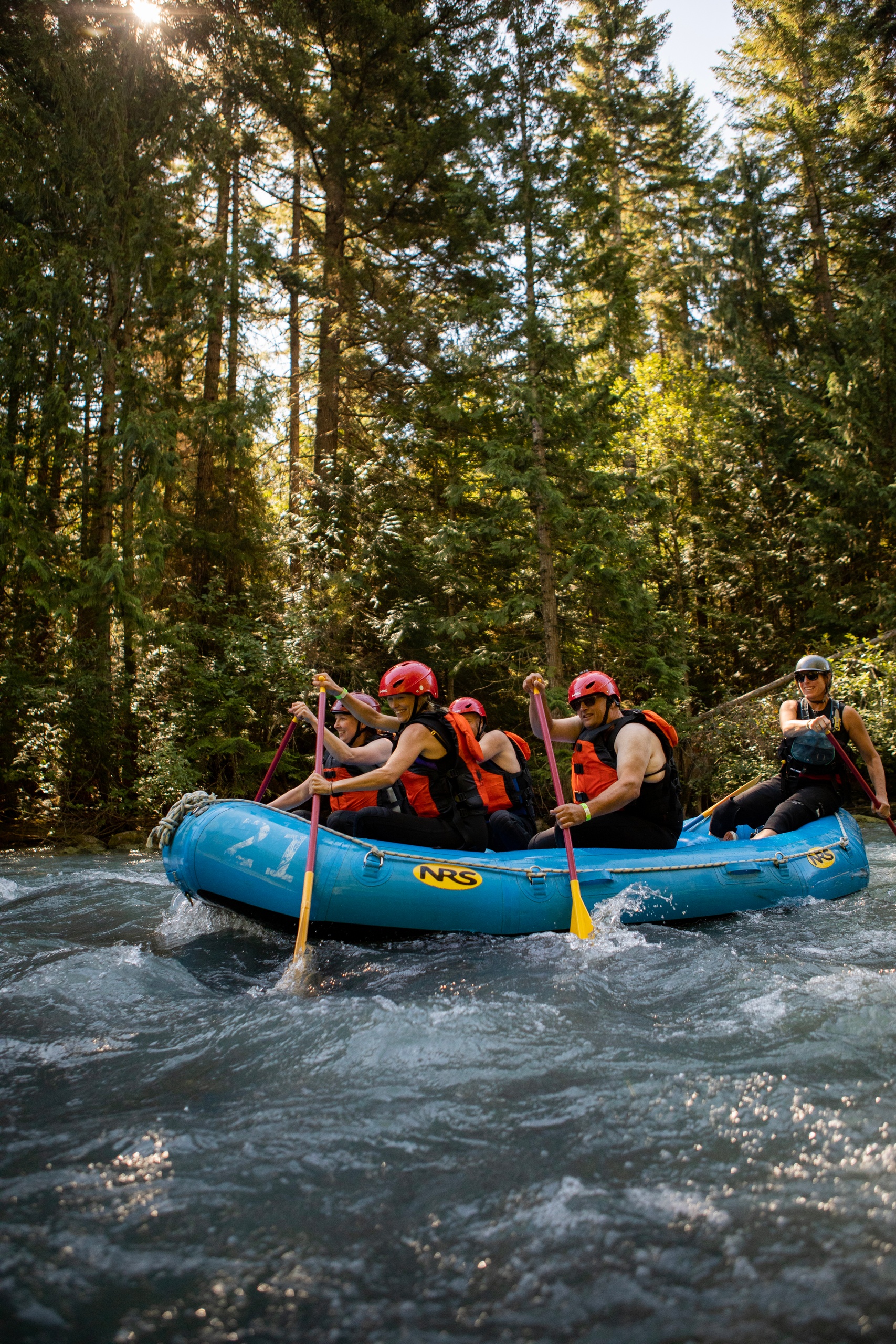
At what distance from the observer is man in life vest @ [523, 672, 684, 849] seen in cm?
532

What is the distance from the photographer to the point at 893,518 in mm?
13805

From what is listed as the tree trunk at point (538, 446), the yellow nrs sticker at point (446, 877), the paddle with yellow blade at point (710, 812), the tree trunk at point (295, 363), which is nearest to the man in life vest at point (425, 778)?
the yellow nrs sticker at point (446, 877)

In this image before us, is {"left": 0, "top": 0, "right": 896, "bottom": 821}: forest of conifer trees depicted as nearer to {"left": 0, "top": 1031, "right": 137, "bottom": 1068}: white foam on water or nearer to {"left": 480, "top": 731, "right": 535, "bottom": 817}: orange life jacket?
{"left": 480, "top": 731, "right": 535, "bottom": 817}: orange life jacket

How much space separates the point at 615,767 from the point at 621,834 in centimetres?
44

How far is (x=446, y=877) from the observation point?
4668 mm

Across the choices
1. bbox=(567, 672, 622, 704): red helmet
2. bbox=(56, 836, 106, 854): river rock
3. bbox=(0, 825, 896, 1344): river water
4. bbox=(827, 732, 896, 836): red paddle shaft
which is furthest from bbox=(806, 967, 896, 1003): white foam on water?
bbox=(56, 836, 106, 854): river rock

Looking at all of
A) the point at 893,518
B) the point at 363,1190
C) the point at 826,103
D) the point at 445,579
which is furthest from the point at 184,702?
the point at 826,103

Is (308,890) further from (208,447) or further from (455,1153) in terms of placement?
(208,447)

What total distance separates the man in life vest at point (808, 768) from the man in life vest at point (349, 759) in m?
2.76

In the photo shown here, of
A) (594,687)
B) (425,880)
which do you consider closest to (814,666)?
(594,687)

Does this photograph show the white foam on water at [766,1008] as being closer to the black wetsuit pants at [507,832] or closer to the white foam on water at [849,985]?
the white foam on water at [849,985]

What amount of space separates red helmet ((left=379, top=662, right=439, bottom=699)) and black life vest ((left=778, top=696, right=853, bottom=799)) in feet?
9.80

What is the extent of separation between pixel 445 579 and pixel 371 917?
791cm

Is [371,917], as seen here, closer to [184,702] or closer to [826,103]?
[184,702]
